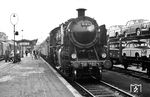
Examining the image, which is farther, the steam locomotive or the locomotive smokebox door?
the locomotive smokebox door

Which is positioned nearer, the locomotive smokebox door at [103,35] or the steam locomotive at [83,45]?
the steam locomotive at [83,45]

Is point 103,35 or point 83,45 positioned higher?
point 103,35

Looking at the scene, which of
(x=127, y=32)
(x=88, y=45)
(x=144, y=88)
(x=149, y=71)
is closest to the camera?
(x=144, y=88)

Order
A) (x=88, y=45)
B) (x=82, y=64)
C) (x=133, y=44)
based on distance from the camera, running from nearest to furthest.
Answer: (x=82, y=64), (x=88, y=45), (x=133, y=44)

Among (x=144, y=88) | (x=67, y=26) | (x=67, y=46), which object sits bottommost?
(x=144, y=88)

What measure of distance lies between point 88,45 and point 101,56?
980 millimetres

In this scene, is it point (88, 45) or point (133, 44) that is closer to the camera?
point (88, 45)

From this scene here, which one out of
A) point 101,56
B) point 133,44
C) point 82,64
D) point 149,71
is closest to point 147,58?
point 149,71

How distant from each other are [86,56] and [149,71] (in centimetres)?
438

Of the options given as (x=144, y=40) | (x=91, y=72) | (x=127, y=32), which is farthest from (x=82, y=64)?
(x=127, y=32)

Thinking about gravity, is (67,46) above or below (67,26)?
below

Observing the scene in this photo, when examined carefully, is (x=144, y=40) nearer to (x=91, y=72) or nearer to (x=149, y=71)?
(x=149, y=71)

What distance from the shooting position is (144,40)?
17000 mm

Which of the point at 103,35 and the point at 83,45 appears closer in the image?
the point at 83,45
